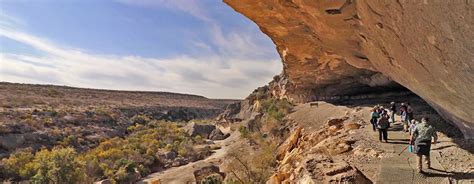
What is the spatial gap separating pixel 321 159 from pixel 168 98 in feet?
295

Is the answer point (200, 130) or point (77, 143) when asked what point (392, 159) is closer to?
point (77, 143)

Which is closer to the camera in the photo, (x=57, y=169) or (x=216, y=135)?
(x=57, y=169)

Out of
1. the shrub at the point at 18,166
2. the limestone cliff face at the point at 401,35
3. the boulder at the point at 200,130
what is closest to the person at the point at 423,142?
the limestone cliff face at the point at 401,35

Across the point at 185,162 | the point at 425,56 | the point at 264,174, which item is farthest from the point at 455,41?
the point at 185,162

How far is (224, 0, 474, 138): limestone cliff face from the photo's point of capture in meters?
5.35

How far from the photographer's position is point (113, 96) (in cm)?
7469

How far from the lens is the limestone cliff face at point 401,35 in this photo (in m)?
5.35

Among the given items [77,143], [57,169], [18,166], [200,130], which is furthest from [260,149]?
[200,130]

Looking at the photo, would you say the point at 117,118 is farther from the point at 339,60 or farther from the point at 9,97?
the point at 339,60

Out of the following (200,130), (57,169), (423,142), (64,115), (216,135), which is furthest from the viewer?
(200,130)

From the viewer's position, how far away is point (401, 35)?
7.08 m

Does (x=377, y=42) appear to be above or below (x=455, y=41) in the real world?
above

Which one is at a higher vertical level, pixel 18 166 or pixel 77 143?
pixel 77 143

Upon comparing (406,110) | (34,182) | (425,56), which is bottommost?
(34,182)
